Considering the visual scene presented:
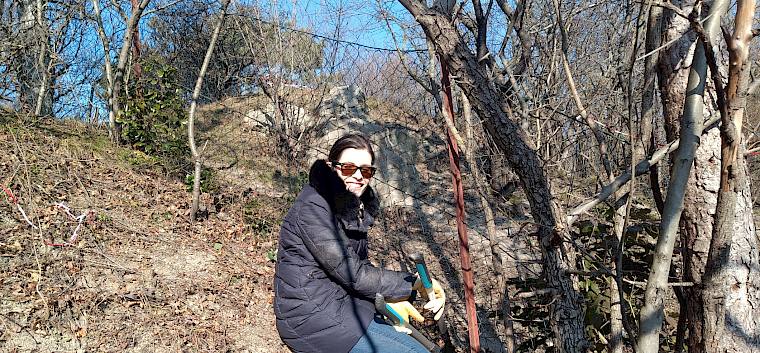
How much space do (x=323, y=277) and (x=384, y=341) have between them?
357mm

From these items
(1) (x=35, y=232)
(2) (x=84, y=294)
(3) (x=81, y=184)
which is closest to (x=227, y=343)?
(2) (x=84, y=294)

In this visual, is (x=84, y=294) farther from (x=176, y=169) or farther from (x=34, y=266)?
(x=176, y=169)

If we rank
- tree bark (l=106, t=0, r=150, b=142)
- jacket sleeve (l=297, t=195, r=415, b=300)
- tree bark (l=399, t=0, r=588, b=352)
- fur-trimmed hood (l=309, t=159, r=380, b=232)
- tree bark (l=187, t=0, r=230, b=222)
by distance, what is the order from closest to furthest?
1. jacket sleeve (l=297, t=195, r=415, b=300)
2. fur-trimmed hood (l=309, t=159, r=380, b=232)
3. tree bark (l=399, t=0, r=588, b=352)
4. tree bark (l=187, t=0, r=230, b=222)
5. tree bark (l=106, t=0, r=150, b=142)

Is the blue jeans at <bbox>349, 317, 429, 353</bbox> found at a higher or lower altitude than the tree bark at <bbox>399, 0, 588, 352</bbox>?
lower

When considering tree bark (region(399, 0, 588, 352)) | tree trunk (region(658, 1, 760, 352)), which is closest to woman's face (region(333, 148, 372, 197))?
tree bark (region(399, 0, 588, 352))

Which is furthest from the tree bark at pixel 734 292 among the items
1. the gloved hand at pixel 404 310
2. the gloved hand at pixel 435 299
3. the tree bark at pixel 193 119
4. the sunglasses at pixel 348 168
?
the tree bark at pixel 193 119

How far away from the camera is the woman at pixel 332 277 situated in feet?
6.84

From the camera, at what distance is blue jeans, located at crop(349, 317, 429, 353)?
2.16 meters

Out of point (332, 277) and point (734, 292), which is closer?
point (332, 277)

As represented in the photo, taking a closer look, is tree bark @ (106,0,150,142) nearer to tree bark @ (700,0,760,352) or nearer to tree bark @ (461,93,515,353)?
tree bark @ (461,93,515,353)

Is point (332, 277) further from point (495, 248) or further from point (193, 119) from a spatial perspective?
point (193, 119)

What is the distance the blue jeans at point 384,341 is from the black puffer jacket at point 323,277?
1.3 inches

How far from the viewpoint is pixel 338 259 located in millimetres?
2051

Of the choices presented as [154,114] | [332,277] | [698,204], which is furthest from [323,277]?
[154,114]
